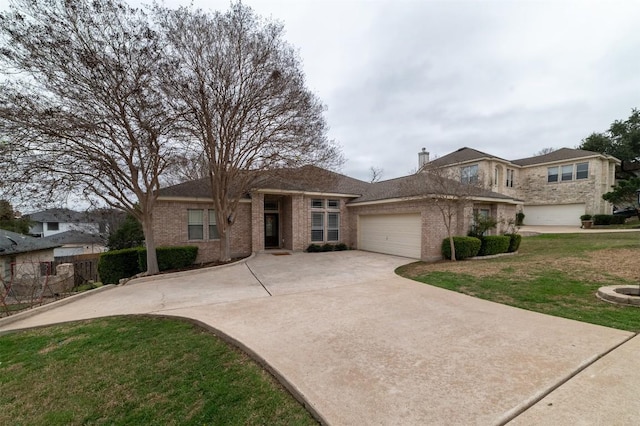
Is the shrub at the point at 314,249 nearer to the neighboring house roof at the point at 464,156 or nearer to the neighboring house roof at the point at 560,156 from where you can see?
the neighboring house roof at the point at 464,156

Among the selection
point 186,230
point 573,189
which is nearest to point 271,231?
point 186,230

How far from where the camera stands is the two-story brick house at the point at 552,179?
22.4m

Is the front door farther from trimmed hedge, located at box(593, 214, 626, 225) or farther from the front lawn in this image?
trimmed hedge, located at box(593, 214, 626, 225)

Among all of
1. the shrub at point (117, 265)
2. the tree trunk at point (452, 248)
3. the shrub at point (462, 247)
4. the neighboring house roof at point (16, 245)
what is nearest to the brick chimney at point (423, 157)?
the shrub at point (462, 247)

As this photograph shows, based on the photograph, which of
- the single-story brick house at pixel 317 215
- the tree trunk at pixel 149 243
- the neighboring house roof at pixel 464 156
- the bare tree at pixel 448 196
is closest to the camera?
the tree trunk at pixel 149 243

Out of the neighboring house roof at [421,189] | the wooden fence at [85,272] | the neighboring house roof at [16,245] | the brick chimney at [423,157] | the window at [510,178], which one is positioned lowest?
the wooden fence at [85,272]

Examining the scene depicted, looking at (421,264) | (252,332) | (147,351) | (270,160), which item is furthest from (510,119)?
(147,351)

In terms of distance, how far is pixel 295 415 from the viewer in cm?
242

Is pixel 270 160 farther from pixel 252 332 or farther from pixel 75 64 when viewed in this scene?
pixel 252 332

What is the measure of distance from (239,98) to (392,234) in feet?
29.7

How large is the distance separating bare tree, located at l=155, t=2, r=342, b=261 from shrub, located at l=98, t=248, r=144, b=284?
3.68 m

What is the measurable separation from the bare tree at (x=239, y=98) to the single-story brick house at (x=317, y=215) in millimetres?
1163

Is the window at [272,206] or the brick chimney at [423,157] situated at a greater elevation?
the brick chimney at [423,157]

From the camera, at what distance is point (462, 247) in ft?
36.4
